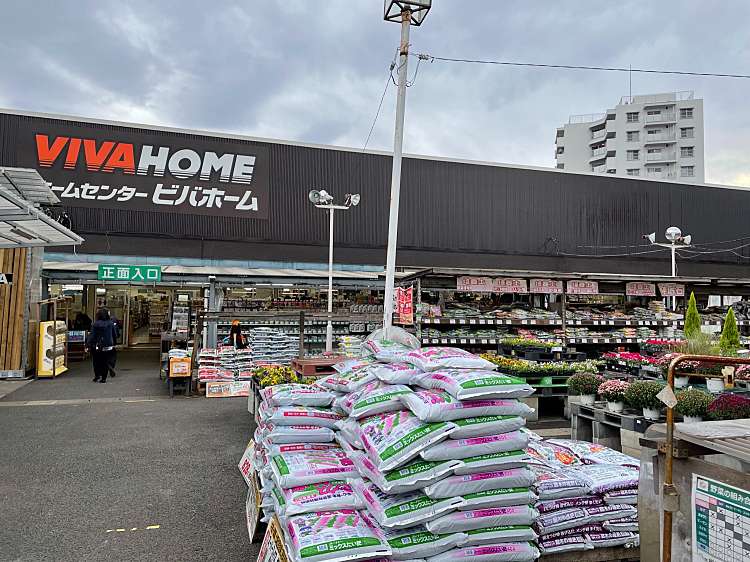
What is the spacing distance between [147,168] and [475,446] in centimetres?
1752

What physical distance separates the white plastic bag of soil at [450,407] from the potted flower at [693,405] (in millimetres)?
2290

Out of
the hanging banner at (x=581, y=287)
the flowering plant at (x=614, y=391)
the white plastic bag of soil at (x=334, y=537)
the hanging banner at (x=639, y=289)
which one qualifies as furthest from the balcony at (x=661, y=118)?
the white plastic bag of soil at (x=334, y=537)

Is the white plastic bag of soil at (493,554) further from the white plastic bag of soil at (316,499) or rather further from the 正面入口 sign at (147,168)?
the 正面入口 sign at (147,168)

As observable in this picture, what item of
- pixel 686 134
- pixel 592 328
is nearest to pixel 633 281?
pixel 592 328

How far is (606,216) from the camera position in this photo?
76.2 ft

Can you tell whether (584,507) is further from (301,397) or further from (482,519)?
(301,397)

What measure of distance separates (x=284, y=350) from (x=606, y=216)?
16.3 meters

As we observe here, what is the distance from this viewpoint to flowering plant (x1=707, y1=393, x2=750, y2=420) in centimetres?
411

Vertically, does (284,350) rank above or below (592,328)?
below

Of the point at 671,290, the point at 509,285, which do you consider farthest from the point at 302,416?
the point at 671,290

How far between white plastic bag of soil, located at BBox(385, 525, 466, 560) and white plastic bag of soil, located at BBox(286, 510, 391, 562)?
6cm

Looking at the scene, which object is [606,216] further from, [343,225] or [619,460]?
[619,460]

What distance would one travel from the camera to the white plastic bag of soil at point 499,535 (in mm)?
2969

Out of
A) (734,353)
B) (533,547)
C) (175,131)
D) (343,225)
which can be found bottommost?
(533,547)
